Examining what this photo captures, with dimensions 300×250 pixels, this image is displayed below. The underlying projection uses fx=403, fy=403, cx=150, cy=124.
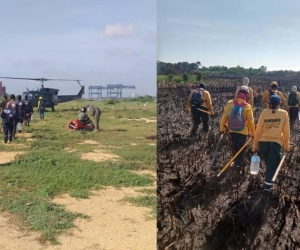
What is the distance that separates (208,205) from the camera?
7.76 ft

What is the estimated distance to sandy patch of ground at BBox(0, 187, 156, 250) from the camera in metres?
3.94

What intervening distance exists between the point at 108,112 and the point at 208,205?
9.15 metres

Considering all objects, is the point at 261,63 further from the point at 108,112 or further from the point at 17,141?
the point at 108,112

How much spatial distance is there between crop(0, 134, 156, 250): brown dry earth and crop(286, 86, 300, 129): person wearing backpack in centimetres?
221

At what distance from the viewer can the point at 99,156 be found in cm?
742

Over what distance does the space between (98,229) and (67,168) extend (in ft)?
7.69

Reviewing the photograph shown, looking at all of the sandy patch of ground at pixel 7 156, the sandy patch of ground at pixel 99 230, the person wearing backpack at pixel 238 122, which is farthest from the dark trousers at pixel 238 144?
the sandy patch of ground at pixel 7 156

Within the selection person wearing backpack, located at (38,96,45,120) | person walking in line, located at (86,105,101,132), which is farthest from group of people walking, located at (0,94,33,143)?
person wearing backpack, located at (38,96,45,120)

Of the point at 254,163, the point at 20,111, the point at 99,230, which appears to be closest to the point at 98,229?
the point at 99,230

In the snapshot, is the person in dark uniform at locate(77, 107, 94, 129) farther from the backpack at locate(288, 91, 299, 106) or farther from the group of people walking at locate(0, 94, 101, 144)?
the backpack at locate(288, 91, 299, 106)

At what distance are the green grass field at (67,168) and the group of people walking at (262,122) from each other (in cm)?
148

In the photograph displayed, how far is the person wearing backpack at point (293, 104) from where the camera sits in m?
2.16

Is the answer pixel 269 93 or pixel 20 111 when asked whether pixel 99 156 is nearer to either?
pixel 20 111

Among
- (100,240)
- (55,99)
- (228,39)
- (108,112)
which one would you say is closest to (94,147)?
(108,112)
